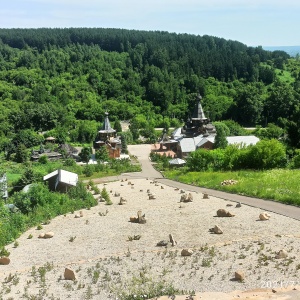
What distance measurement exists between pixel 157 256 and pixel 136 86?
8888cm

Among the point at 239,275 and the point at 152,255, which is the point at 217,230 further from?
the point at 239,275

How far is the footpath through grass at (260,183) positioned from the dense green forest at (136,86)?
1521 inches

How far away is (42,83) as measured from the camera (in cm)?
10369

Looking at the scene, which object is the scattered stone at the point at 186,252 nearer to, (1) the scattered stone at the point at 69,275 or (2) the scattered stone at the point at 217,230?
(2) the scattered stone at the point at 217,230

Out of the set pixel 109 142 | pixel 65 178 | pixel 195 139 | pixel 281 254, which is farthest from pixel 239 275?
pixel 109 142

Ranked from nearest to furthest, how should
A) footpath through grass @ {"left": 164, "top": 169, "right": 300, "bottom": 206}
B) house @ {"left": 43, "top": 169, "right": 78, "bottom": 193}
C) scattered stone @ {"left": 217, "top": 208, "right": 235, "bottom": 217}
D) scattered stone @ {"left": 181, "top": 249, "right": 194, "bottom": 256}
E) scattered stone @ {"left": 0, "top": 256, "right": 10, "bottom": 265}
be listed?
scattered stone @ {"left": 181, "top": 249, "right": 194, "bottom": 256}, scattered stone @ {"left": 0, "top": 256, "right": 10, "bottom": 265}, scattered stone @ {"left": 217, "top": 208, "right": 235, "bottom": 217}, footpath through grass @ {"left": 164, "top": 169, "right": 300, "bottom": 206}, house @ {"left": 43, "top": 169, "right": 78, "bottom": 193}

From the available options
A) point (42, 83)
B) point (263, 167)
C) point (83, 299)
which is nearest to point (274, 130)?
point (263, 167)

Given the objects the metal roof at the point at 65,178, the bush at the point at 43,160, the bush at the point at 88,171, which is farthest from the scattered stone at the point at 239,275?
the bush at the point at 43,160

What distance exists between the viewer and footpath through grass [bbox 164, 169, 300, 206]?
21.3 metres

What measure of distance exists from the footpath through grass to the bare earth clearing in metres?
2.27

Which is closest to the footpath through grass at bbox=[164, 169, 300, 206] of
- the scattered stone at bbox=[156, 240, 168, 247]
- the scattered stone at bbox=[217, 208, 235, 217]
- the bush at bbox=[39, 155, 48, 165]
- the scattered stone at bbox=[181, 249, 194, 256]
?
the scattered stone at bbox=[217, 208, 235, 217]

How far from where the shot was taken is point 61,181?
92.4ft

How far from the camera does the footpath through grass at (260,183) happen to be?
69.8 ft

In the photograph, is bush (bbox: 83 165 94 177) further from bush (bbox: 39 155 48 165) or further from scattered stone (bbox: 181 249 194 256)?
scattered stone (bbox: 181 249 194 256)
